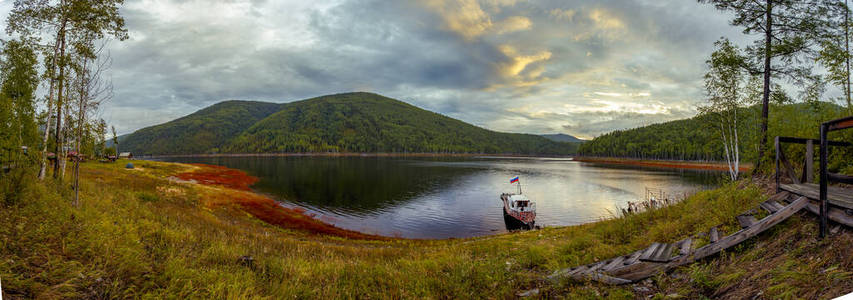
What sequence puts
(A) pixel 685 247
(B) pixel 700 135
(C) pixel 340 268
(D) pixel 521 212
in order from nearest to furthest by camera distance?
(A) pixel 685 247 < (C) pixel 340 268 < (D) pixel 521 212 < (B) pixel 700 135

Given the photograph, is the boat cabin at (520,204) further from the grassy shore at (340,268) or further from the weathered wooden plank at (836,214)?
the weathered wooden plank at (836,214)

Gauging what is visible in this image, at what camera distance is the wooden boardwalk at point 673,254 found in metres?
4.91

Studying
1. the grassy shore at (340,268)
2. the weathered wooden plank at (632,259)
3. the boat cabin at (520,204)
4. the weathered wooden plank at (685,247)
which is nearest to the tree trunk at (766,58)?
the grassy shore at (340,268)

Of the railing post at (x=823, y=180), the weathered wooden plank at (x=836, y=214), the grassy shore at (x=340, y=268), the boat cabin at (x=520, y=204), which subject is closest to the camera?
the grassy shore at (x=340, y=268)

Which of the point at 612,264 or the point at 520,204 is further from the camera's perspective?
the point at 520,204

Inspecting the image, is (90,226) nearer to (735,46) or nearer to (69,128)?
(69,128)

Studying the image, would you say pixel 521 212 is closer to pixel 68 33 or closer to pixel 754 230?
pixel 754 230

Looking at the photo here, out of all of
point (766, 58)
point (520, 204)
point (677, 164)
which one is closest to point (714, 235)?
point (766, 58)

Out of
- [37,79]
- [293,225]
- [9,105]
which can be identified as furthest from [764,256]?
[293,225]

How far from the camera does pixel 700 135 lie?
33125 mm

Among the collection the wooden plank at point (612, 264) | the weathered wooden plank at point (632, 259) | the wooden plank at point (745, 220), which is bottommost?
the wooden plank at point (612, 264)

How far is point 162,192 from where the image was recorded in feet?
81.1

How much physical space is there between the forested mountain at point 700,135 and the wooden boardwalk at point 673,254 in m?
7.06

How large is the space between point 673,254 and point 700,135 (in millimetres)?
38763
